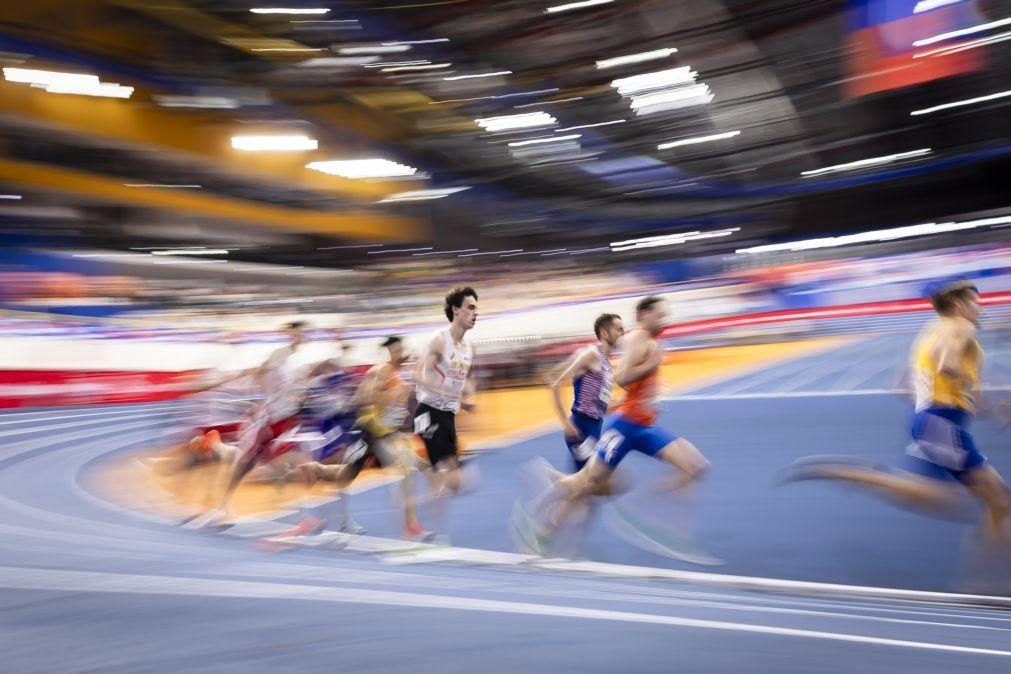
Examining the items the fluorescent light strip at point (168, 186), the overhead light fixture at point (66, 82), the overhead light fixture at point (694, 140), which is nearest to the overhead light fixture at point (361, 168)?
the fluorescent light strip at point (168, 186)

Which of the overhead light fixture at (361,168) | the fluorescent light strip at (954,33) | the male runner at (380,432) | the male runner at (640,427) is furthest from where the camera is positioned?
the overhead light fixture at (361,168)

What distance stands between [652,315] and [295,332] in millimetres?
2929

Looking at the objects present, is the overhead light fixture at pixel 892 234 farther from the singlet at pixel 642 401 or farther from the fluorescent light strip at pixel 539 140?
the singlet at pixel 642 401

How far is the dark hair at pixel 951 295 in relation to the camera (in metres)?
4.28

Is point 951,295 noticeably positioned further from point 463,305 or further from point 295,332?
point 295,332

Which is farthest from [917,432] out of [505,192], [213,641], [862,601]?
[505,192]

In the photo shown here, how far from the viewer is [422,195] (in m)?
30.9

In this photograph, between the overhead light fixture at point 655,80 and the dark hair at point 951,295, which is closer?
the dark hair at point 951,295

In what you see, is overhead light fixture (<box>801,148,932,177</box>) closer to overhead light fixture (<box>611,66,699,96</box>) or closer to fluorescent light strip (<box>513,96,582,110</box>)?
overhead light fixture (<box>611,66,699,96</box>)

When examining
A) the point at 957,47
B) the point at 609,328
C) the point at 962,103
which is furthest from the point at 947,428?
the point at 962,103

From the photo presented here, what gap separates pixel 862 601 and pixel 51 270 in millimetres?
16589

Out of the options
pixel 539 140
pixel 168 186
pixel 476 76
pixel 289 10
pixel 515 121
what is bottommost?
pixel 168 186

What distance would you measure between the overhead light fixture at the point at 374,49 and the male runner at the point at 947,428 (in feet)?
54.4

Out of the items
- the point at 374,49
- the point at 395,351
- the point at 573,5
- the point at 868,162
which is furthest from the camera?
the point at 868,162
